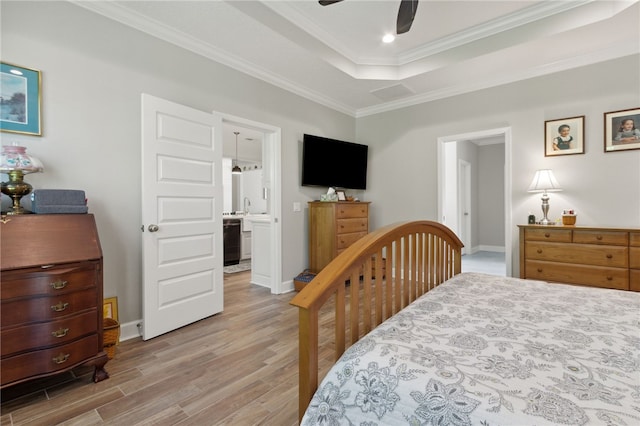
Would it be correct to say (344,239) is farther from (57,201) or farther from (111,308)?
(57,201)

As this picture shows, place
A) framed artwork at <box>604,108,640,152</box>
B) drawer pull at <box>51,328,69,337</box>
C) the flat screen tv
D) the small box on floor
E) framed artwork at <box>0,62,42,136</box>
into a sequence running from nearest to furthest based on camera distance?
drawer pull at <box>51,328,69,337</box>
the small box on floor
framed artwork at <box>0,62,42,136</box>
framed artwork at <box>604,108,640,152</box>
the flat screen tv

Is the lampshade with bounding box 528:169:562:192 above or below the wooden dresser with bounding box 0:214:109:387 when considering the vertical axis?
above

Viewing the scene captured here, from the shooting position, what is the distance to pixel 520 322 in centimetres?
133

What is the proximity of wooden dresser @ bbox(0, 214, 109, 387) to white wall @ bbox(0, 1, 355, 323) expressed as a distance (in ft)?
1.71

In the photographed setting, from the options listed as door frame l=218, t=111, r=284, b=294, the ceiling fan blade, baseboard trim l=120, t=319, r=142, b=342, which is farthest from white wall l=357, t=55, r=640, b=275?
baseboard trim l=120, t=319, r=142, b=342

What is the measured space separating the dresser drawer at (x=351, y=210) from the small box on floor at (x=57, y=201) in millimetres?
2675

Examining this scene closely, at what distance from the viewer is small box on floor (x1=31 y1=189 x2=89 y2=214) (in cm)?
188

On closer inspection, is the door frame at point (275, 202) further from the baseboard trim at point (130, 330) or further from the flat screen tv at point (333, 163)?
the baseboard trim at point (130, 330)

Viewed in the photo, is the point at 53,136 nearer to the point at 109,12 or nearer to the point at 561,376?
the point at 109,12

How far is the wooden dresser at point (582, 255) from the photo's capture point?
109 inches

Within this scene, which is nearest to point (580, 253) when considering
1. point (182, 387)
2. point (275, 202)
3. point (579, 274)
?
point (579, 274)

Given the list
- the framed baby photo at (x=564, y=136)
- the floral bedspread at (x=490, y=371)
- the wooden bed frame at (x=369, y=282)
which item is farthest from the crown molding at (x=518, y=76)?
the floral bedspread at (x=490, y=371)

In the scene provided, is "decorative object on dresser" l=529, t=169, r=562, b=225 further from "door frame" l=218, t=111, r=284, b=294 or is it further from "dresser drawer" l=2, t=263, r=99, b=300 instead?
"dresser drawer" l=2, t=263, r=99, b=300

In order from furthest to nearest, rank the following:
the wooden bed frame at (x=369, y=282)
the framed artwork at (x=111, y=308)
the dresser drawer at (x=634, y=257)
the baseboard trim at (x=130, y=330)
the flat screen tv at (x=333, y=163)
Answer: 1. the flat screen tv at (x=333, y=163)
2. the dresser drawer at (x=634, y=257)
3. the baseboard trim at (x=130, y=330)
4. the framed artwork at (x=111, y=308)
5. the wooden bed frame at (x=369, y=282)
